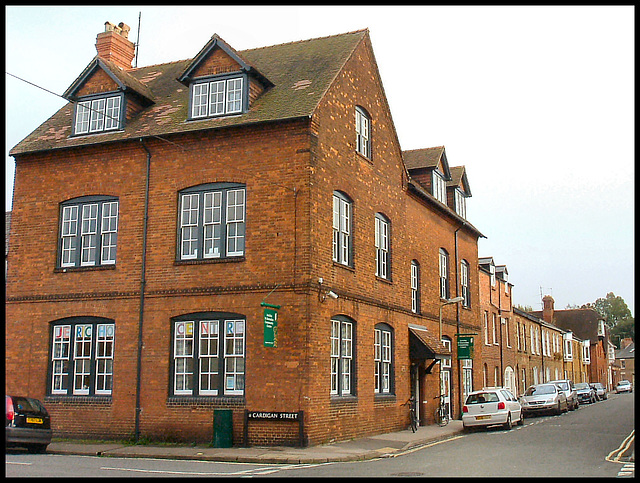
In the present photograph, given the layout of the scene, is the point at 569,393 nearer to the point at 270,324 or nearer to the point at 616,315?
the point at 270,324

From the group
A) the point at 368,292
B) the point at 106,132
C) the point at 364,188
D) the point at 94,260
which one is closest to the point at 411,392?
the point at 368,292

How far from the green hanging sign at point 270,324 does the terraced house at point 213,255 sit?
0.19 ft

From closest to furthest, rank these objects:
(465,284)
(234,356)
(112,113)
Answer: (234,356), (112,113), (465,284)

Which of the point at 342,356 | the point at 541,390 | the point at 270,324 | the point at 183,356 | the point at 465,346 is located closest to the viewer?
the point at 270,324

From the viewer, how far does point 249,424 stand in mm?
18484

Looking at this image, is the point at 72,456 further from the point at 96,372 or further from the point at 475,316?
the point at 475,316

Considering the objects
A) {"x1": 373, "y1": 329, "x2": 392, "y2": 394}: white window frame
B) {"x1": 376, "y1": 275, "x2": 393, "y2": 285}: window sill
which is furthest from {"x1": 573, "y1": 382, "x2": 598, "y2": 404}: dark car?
{"x1": 376, "y1": 275, "x2": 393, "y2": 285}: window sill

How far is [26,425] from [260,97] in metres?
11.1

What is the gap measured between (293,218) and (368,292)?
4642mm

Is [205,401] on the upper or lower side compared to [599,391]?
upper

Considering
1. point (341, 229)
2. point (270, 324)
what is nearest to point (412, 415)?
point (341, 229)

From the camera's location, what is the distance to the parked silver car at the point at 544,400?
35625mm

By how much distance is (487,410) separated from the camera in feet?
83.5

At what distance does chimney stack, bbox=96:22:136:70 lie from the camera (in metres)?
27.6
